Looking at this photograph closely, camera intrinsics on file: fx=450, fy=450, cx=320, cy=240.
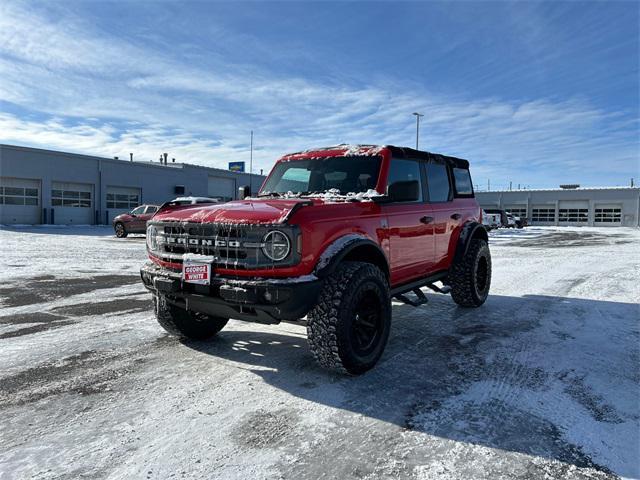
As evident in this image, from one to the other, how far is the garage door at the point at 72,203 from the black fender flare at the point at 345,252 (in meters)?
32.1

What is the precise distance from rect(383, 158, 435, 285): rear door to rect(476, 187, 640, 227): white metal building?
5919cm

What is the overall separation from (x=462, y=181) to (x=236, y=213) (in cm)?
395

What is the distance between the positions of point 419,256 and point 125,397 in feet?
10.6

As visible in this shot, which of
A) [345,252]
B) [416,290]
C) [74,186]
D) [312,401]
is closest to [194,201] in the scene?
[416,290]

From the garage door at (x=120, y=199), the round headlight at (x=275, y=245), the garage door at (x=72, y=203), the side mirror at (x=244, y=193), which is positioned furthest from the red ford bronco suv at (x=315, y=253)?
the garage door at (x=120, y=199)

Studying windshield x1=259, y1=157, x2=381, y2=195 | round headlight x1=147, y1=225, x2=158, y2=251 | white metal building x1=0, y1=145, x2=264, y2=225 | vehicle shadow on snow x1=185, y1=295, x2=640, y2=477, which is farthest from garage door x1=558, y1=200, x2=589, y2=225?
round headlight x1=147, y1=225, x2=158, y2=251

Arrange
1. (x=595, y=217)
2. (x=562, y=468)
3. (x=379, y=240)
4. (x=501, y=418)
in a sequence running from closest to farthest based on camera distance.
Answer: (x=562, y=468) → (x=501, y=418) → (x=379, y=240) → (x=595, y=217)

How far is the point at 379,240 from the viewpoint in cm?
422

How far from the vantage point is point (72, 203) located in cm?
3156

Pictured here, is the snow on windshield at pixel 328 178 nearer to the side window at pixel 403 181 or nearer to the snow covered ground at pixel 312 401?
the side window at pixel 403 181

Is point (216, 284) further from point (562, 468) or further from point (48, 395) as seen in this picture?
point (562, 468)

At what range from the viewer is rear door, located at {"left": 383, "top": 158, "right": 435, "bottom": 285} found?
14.8 feet

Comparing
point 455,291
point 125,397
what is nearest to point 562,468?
point 125,397

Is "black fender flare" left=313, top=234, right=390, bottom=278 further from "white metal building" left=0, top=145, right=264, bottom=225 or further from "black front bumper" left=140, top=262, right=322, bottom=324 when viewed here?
"white metal building" left=0, top=145, right=264, bottom=225
